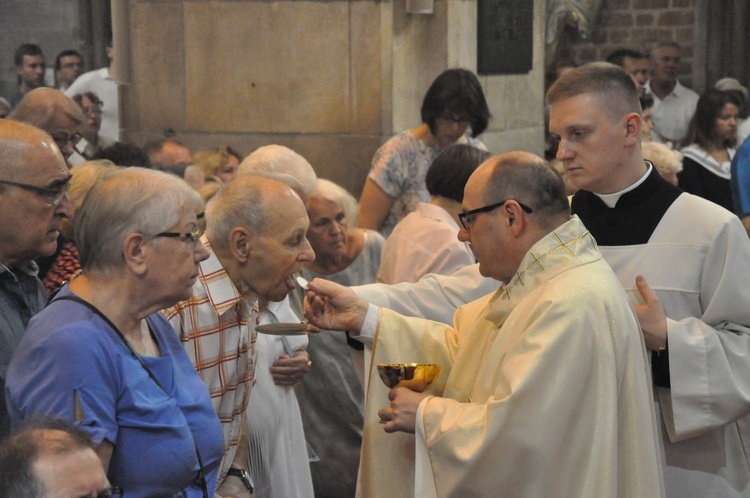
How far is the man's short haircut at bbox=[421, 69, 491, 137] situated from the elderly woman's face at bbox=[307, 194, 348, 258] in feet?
4.88

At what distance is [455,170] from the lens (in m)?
5.07

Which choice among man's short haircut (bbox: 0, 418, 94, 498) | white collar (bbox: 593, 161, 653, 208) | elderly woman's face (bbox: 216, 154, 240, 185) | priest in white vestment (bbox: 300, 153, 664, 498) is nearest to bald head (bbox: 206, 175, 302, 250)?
priest in white vestment (bbox: 300, 153, 664, 498)

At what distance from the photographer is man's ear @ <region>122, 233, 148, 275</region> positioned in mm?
2824

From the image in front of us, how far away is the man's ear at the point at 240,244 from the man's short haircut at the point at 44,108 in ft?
5.25

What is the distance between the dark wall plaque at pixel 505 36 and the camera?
785 cm

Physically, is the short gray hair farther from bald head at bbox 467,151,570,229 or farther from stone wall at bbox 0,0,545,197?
stone wall at bbox 0,0,545,197

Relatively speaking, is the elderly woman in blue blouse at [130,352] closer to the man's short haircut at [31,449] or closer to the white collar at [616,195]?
the man's short haircut at [31,449]

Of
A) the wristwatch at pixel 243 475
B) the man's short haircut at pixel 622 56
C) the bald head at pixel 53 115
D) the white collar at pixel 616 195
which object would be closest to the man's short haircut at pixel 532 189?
the white collar at pixel 616 195

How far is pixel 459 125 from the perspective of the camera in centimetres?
635

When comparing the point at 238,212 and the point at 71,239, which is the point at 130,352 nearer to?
the point at 238,212

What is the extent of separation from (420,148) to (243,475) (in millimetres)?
3129

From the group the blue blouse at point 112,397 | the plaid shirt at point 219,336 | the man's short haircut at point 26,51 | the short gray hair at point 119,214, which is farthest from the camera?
the man's short haircut at point 26,51

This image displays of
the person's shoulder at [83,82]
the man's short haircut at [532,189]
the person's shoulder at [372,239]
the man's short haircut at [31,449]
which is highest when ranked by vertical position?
the person's shoulder at [83,82]

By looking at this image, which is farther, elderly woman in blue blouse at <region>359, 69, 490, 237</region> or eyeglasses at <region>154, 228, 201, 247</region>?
elderly woman in blue blouse at <region>359, 69, 490, 237</region>
